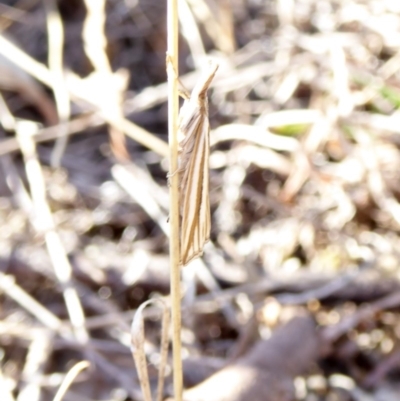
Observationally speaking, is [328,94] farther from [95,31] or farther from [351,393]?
[351,393]

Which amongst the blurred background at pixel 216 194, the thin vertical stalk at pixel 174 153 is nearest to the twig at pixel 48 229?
the blurred background at pixel 216 194

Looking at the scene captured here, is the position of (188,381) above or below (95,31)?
below

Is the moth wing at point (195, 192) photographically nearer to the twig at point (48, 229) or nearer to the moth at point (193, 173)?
the moth at point (193, 173)

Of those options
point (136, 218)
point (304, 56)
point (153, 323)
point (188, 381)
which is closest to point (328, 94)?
point (304, 56)

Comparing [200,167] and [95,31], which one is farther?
[95,31]

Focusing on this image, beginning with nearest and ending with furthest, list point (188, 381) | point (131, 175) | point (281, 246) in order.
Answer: point (188, 381), point (281, 246), point (131, 175)

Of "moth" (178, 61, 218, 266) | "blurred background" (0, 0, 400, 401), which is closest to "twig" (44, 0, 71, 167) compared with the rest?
"blurred background" (0, 0, 400, 401)
